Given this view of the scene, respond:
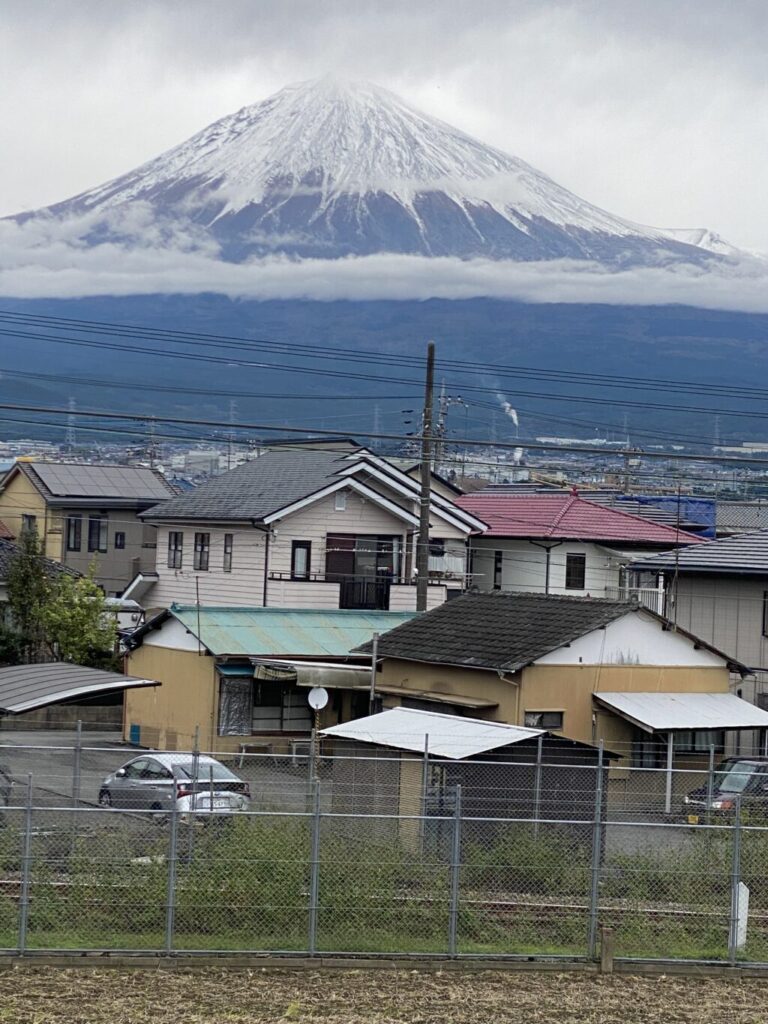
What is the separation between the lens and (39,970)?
45.8 feet

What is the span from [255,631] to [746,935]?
16.8m

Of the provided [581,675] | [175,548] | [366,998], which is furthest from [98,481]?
[366,998]

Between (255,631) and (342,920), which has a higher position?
(255,631)

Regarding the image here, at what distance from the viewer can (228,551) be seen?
136ft

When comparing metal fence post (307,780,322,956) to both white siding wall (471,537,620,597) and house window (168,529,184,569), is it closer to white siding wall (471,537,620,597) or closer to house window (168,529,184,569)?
house window (168,529,184,569)

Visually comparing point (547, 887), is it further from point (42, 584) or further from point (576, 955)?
point (42, 584)

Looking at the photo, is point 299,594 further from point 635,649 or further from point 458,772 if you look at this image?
point 458,772

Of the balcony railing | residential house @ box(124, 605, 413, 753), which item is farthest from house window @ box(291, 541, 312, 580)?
the balcony railing

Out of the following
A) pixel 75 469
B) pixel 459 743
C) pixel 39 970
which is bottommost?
pixel 39 970

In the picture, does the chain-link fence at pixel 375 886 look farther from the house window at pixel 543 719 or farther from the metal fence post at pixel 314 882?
the house window at pixel 543 719

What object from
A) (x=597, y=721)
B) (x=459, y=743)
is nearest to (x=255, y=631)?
(x=597, y=721)

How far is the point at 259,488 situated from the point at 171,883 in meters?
28.3

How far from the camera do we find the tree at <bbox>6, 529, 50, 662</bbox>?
38.8 m

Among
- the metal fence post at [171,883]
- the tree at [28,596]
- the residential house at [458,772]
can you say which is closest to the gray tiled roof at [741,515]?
the tree at [28,596]
